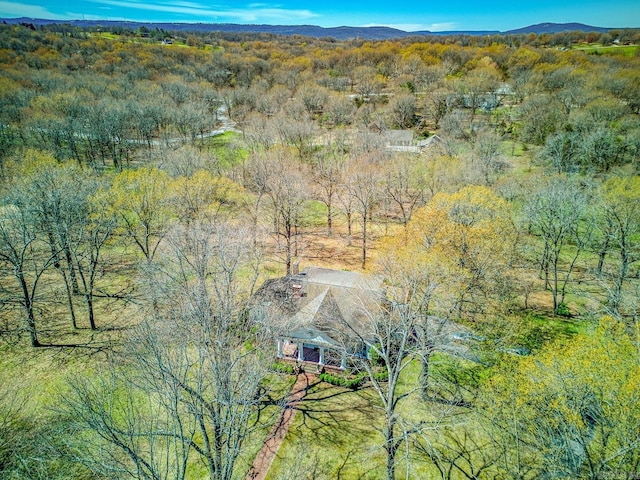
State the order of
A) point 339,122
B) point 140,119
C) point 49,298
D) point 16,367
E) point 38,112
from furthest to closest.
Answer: point 339,122, point 140,119, point 38,112, point 49,298, point 16,367

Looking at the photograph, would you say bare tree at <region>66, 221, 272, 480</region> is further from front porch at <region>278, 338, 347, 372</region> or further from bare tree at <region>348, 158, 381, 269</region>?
bare tree at <region>348, 158, 381, 269</region>

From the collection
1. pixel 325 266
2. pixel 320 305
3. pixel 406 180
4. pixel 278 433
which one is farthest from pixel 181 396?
pixel 406 180

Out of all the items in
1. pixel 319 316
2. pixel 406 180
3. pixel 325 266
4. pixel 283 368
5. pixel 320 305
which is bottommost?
pixel 283 368

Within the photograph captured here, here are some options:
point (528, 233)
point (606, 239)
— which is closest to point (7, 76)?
point (528, 233)

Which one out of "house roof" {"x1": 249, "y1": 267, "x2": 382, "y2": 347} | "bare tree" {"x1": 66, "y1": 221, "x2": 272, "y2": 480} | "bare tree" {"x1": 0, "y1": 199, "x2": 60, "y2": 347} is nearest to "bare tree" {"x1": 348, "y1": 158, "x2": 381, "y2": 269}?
"house roof" {"x1": 249, "y1": 267, "x2": 382, "y2": 347}

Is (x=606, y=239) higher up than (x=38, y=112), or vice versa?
(x=38, y=112)

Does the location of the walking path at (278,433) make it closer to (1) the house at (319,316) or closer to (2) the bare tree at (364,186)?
(1) the house at (319,316)

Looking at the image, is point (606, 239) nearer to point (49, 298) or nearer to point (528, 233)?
point (528, 233)

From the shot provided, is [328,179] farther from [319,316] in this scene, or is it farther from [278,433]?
[278,433]
